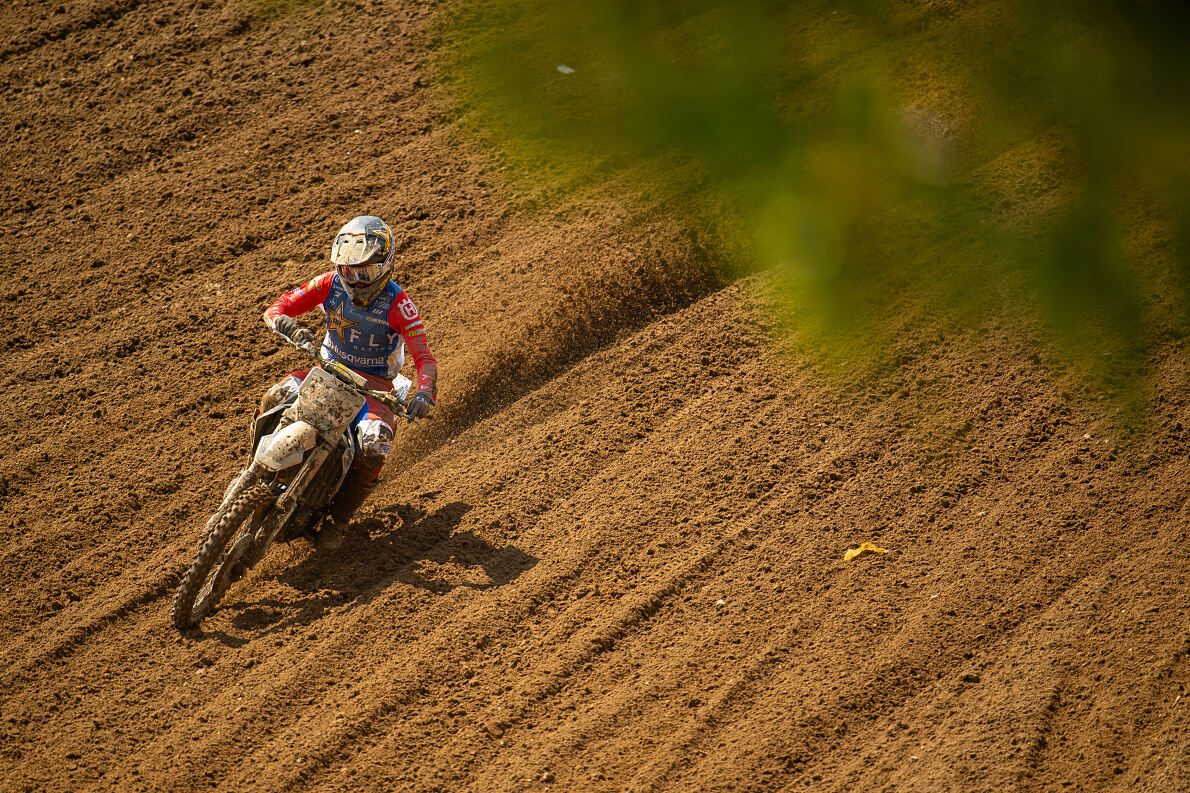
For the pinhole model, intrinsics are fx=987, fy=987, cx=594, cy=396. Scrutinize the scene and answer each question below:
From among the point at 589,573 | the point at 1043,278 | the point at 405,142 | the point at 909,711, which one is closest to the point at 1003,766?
the point at 909,711

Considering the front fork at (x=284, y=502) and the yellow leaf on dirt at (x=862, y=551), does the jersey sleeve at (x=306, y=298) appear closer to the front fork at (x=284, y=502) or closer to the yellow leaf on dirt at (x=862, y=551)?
the front fork at (x=284, y=502)

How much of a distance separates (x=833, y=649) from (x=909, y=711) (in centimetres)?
57

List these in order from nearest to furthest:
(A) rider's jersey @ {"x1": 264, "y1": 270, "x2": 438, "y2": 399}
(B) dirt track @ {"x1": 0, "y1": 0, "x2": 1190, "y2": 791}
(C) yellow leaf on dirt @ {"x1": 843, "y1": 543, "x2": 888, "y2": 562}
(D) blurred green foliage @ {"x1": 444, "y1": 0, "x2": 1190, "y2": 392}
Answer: (B) dirt track @ {"x1": 0, "y1": 0, "x2": 1190, "y2": 791}
(C) yellow leaf on dirt @ {"x1": 843, "y1": 543, "x2": 888, "y2": 562}
(A) rider's jersey @ {"x1": 264, "y1": 270, "x2": 438, "y2": 399}
(D) blurred green foliage @ {"x1": 444, "y1": 0, "x2": 1190, "y2": 392}

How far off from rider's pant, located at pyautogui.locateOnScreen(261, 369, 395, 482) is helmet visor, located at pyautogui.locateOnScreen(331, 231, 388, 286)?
75 centimetres

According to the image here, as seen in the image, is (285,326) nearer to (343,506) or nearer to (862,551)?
(343,506)

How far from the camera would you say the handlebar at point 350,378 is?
6270 mm

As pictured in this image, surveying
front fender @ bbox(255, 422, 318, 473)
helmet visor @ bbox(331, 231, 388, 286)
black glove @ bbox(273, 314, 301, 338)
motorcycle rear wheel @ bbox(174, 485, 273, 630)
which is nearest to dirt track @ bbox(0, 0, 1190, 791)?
motorcycle rear wheel @ bbox(174, 485, 273, 630)

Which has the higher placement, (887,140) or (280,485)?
(887,140)

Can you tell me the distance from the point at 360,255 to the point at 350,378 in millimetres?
843

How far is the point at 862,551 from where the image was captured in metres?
6.75

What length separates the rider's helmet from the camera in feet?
21.5

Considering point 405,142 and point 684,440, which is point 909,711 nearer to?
point 684,440

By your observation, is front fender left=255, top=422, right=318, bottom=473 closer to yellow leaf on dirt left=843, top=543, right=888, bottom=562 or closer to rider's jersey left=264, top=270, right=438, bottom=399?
rider's jersey left=264, top=270, right=438, bottom=399

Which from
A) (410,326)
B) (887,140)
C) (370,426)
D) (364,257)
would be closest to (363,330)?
(410,326)
